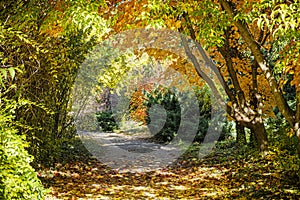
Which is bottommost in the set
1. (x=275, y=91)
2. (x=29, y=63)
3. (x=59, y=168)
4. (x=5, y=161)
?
(x=59, y=168)

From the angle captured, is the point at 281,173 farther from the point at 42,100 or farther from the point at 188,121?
the point at 188,121

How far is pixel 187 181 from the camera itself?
5.79 meters

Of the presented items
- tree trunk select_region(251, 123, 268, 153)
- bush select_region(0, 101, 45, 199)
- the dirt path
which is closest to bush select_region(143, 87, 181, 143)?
the dirt path

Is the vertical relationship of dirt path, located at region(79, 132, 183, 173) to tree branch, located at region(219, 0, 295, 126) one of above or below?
below

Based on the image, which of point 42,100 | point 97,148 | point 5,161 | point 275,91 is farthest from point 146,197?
point 97,148

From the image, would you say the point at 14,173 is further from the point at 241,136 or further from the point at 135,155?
the point at 135,155

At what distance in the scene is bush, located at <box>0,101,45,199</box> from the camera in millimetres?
2334

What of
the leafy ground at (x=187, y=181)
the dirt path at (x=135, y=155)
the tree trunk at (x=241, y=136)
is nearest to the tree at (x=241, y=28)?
the leafy ground at (x=187, y=181)

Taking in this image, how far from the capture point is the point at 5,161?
242cm

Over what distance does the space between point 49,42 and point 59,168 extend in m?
2.62

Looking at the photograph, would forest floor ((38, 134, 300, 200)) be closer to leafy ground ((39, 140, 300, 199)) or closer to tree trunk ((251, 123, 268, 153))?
leafy ground ((39, 140, 300, 199))

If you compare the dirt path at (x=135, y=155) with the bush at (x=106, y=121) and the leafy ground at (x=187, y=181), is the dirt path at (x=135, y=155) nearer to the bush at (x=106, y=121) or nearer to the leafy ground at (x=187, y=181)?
the leafy ground at (x=187, y=181)

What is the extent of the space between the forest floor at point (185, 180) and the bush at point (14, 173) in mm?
2027

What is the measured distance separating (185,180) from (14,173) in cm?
392
